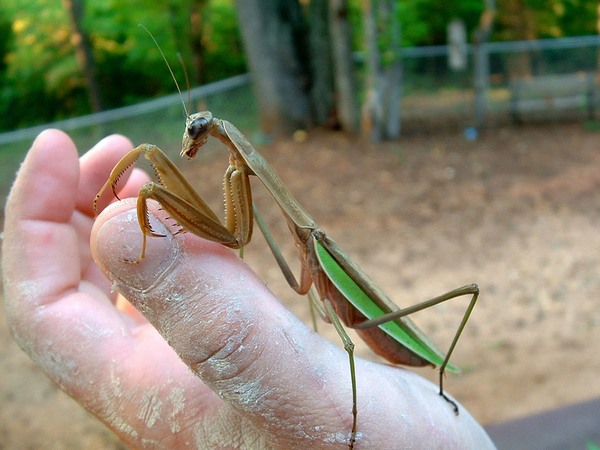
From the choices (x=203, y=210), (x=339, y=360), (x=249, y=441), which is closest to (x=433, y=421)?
(x=339, y=360)

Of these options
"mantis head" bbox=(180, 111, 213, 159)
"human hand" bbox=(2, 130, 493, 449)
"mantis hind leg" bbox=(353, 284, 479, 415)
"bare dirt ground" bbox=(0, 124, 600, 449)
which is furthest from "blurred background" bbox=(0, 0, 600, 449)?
"mantis hind leg" bbox=(353, 284, 479, 415)

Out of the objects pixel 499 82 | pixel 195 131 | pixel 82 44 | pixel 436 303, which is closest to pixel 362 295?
pixel 436 303

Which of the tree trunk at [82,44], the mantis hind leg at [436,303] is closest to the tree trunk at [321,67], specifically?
the tree trunk at [82,44]

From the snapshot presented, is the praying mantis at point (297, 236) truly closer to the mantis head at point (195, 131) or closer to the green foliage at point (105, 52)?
the mantis head at point (195, 131)

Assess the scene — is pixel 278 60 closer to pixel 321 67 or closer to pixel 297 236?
pixel 321 67

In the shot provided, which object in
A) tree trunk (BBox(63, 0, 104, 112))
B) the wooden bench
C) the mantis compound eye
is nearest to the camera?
the mantis compound eye

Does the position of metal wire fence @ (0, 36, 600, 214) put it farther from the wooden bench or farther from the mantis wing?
the mantis wing
